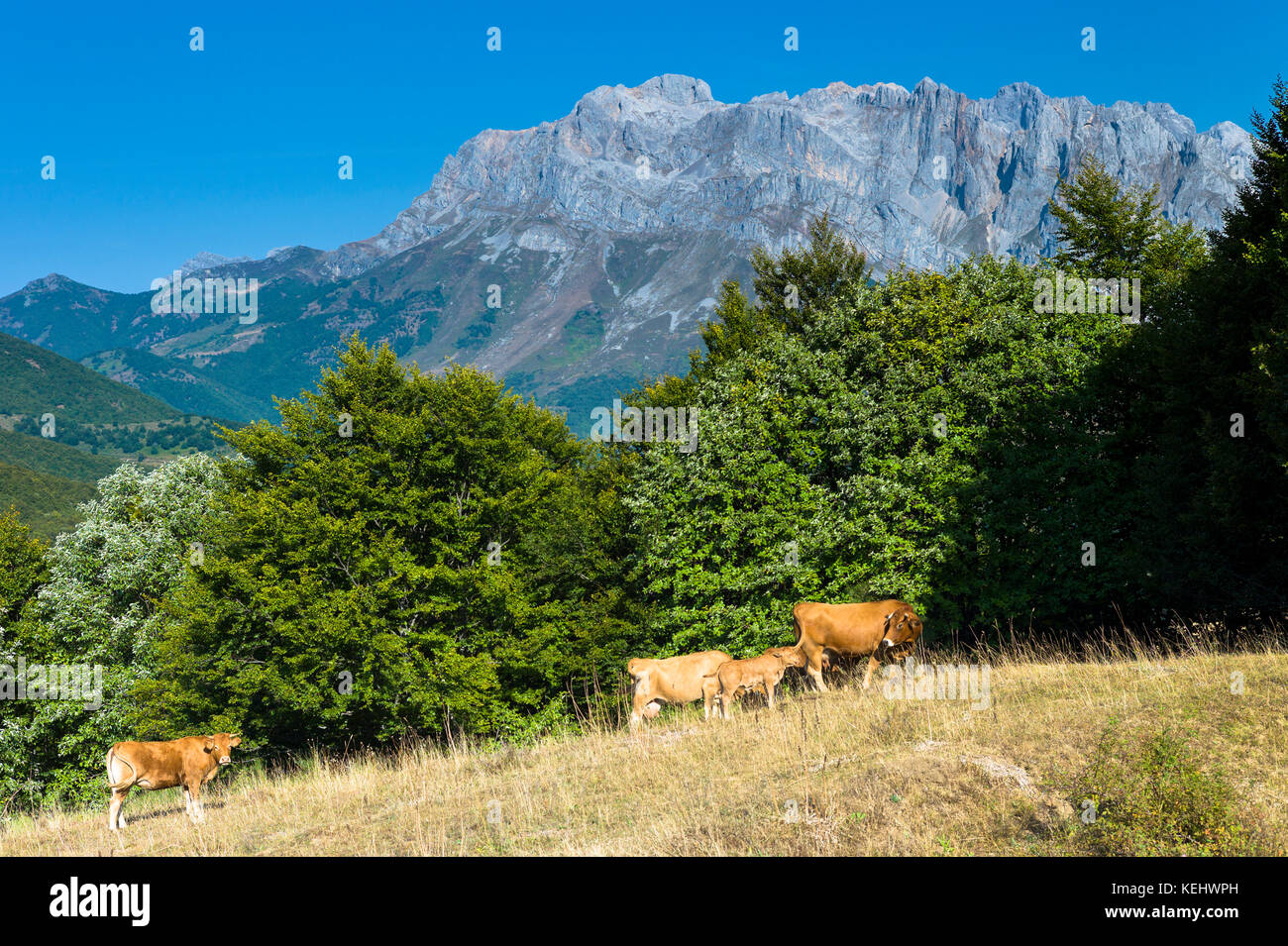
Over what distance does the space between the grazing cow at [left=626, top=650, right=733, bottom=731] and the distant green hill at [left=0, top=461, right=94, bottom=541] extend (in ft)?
482

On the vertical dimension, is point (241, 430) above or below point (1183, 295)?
below

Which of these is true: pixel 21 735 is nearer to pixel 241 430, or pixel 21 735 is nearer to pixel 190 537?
pixel 190 537

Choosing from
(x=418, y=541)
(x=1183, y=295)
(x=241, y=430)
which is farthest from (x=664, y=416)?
(x=1183, y=295)

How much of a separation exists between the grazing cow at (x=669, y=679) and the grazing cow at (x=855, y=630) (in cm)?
271

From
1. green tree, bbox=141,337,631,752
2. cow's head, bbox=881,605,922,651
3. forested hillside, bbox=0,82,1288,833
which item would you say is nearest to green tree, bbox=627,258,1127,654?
forested hillside, bbox=0,82,1288,833

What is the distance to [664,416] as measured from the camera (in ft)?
135

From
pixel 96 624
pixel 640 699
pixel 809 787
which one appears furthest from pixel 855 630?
pixel 96 624

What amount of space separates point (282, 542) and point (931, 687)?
2612cm

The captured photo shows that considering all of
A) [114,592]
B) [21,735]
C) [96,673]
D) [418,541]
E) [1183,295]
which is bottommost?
[21,735]

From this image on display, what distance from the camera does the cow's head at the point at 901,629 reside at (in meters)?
21.2

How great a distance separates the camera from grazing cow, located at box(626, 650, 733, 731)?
65.3ft

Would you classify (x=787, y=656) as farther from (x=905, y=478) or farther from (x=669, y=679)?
(x=905, y=478)

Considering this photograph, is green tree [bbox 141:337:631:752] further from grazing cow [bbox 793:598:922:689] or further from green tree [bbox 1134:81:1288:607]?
green tree [bbox 1134:81:1288:607]
